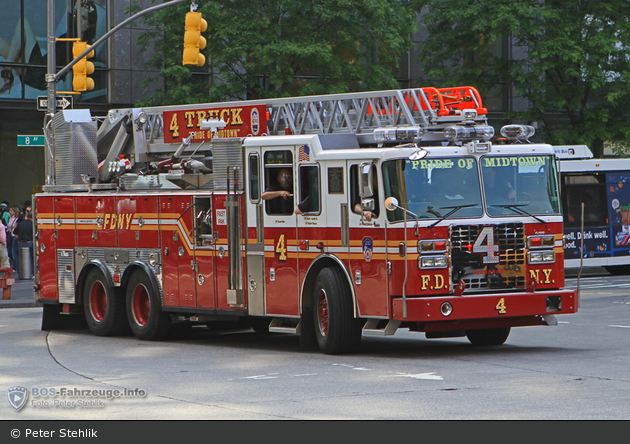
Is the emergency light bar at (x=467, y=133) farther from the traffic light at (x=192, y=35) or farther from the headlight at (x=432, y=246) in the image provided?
the traffic light at (x=192, y=35)

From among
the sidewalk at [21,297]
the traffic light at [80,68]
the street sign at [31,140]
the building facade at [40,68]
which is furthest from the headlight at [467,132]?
the building facade at [40,68]

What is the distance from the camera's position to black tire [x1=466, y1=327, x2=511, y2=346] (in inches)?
522

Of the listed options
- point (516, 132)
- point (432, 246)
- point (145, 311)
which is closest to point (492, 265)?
point (432, 246)

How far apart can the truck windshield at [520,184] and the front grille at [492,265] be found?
27cm

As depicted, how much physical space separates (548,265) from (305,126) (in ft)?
11.7

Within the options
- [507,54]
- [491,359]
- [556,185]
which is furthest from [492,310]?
[507,54]

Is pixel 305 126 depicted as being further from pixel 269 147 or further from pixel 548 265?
pixel 548 265

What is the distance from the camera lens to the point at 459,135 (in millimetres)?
12289

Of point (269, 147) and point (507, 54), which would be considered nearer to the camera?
point (269, 147)

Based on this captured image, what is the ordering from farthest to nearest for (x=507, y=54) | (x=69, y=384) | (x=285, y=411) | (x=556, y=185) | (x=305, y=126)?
(x=507, y=54)
(x=305, y=126)
(x=556, y=185)
(x=69, y=384)
(x=285, y=411)

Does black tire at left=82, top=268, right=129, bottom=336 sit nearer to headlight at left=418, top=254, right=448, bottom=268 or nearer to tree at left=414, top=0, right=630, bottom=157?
headlight at left=418, top=254, right=448, bottom=268

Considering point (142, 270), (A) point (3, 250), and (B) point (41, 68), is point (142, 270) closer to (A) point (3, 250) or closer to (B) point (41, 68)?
(A) point (3, 250)

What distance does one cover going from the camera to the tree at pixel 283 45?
29.1m

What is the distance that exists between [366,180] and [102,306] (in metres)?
6.24
